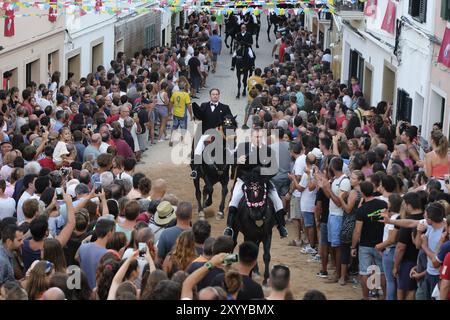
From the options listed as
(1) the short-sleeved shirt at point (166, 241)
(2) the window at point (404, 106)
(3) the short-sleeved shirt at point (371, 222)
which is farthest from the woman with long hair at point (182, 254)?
(2) the window at point (404, 106)

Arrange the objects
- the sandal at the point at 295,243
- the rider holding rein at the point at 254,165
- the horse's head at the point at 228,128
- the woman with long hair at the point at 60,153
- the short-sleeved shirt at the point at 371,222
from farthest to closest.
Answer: the horse's head at the point at 228,128
the sandal at the point at 295,243
the woman with long hair at the point at 60,153
the rider holding rein at the point at 254,165
the short-sleeved shirt at the point at 371,222

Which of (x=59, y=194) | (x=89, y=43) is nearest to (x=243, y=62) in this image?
(x=89, y=43)

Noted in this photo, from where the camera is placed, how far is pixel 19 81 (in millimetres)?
25594

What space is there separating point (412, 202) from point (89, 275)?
12.1 ft

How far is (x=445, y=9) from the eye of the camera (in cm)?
1911

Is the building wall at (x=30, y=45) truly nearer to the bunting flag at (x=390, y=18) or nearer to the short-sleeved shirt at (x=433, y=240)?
the bunting flag at (x=390, y=18)

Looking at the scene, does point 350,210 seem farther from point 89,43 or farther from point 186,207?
point 89,43

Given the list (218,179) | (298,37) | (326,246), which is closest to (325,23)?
(298,37)

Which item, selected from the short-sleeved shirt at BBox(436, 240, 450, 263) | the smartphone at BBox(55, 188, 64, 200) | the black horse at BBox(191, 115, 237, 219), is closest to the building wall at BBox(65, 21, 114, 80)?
the black horse at BBox(191, 115, 237, 219)

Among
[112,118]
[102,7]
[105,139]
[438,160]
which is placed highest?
[102,7]

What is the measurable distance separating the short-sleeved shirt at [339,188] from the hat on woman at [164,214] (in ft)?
8.72

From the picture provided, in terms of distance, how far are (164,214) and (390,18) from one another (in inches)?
521

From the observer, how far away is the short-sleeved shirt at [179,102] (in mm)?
24641
